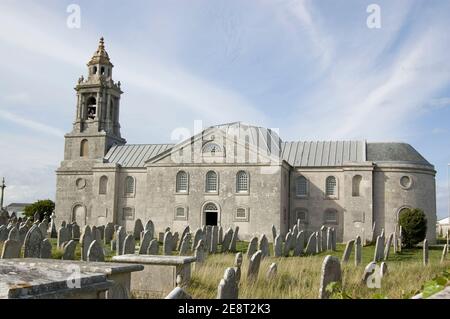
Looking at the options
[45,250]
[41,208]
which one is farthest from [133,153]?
[45,250]

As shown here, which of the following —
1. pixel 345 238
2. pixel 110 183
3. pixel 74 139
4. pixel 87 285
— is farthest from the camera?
pixel 74 139

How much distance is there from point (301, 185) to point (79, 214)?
719 inches

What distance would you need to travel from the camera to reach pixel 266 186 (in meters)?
34.7

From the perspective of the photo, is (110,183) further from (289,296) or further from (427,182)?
(289,296)

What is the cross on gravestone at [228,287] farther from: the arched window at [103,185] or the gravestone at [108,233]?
the arched window at [103,185]

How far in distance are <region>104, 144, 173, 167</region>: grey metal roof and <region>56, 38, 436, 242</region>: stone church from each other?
31 centimetres

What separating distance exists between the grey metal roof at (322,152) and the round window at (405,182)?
303cm

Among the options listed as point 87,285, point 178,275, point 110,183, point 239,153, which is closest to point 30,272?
point 87,285

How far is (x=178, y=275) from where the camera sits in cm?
958

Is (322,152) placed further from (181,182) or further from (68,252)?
(68,252)

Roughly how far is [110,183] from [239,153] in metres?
11.0

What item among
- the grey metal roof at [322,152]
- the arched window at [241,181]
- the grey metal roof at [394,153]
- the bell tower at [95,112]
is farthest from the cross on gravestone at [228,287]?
the bell tower at [95,112]

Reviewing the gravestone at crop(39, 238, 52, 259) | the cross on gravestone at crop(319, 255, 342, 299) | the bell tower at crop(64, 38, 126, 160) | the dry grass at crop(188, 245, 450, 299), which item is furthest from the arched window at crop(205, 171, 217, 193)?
the cross on gravestone at crop(319, 255, 342, 299)

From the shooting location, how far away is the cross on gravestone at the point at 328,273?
8.08 metres
